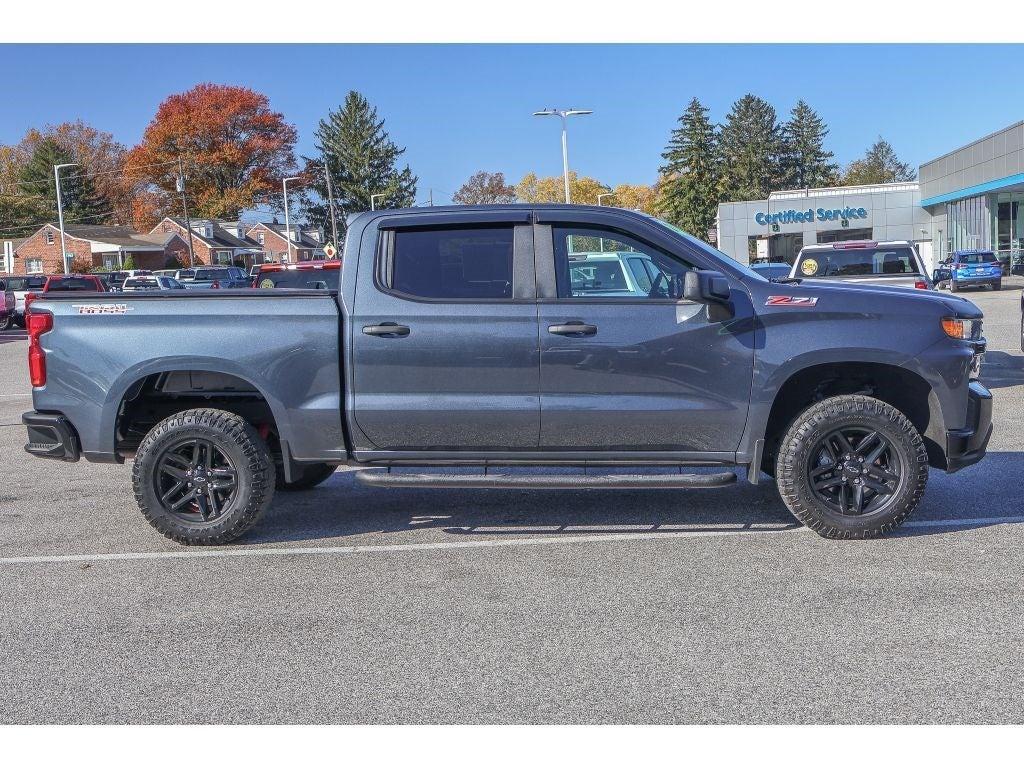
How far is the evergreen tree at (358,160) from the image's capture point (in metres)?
104

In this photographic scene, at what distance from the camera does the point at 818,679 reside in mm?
4117

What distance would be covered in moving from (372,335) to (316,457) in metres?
0.85

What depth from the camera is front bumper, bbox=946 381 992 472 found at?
239 inches

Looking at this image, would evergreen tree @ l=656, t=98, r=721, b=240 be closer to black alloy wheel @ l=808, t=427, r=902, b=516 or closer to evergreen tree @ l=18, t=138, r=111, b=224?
evergreen tree @ l=18, t=138, r=111, b=224

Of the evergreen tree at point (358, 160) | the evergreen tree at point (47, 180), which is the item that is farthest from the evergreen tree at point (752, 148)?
the evergreen tree at point (47, 180)

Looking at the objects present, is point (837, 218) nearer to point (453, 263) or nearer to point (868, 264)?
point (868, 264)

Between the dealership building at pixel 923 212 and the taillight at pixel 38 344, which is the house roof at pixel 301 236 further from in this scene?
the taillight at pixel 38 344

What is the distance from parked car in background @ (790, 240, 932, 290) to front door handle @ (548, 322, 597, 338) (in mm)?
8538

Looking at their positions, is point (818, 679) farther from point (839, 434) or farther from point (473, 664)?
point (839, 434)

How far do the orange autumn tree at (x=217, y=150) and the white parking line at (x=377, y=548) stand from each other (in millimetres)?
98971

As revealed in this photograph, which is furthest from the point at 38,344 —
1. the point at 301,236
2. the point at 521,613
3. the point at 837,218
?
the point at 301,236

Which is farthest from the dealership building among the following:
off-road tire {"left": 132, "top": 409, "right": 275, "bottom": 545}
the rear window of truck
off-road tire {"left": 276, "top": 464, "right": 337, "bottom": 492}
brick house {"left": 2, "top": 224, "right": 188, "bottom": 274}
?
brick house {"left": 2, "top": 224, "right": 188, "bottom": 274}

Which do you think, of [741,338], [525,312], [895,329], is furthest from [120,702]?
[895,329]

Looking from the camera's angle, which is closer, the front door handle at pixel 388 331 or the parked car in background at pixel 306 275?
the front door handle at pixel 388 331
